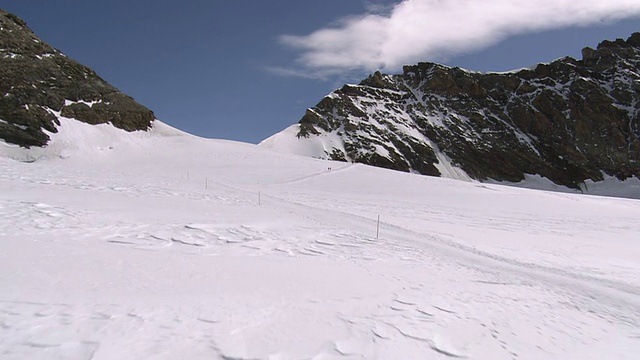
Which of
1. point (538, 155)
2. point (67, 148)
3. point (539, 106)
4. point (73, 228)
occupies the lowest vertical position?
point (73, 228)

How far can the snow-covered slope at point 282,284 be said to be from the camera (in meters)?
3.57

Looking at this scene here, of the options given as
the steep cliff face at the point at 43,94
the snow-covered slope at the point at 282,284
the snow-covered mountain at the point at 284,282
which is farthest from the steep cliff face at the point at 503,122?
the snow-covered slope at the point at 282,284

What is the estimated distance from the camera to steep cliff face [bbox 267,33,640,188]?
321 feet

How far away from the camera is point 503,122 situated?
366 ft

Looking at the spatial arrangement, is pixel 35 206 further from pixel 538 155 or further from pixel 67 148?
pixel 538 155

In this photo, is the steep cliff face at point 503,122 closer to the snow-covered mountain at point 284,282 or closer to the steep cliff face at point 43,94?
the steep cliff face at point 43,94

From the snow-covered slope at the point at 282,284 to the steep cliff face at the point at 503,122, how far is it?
78.8 metres

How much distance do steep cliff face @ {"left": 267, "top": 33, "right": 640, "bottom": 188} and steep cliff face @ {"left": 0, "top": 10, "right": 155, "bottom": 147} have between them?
46807mm

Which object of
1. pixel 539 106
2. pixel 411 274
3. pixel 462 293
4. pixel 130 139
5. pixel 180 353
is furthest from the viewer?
pixel 539 106

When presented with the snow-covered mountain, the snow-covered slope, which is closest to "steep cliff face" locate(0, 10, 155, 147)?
the snow-covered mountain

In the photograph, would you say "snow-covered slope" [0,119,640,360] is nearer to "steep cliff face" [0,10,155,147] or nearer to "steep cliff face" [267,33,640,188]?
"steep cliff face" [0,10,155,147]

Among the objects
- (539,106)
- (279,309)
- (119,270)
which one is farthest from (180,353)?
(539,106)

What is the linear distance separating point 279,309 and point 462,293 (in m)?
3.38

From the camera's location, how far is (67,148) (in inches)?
1407
